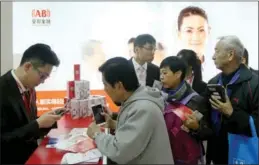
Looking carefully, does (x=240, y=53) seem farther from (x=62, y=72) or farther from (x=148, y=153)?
(x=62, y=72)

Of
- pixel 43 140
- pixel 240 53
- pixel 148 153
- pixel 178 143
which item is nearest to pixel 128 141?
pixel 148 153

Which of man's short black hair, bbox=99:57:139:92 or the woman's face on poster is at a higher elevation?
the woman's face on poster

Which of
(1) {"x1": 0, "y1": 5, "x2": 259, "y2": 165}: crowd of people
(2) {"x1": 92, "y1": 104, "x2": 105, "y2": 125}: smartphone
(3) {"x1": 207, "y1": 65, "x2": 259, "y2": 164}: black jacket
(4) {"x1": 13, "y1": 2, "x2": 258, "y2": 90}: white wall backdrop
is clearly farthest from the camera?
(4) {"x1": 13, "y1": 2, "x2": 258, "y2": 90}: white wall backdrop

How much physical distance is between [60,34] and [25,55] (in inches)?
72.7

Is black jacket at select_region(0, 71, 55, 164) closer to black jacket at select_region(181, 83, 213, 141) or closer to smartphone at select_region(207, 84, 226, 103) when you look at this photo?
black jacket at select_region(181, 83, 213, 141)

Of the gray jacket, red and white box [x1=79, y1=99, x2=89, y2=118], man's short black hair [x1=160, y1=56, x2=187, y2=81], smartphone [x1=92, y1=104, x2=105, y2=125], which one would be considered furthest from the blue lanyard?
red and white box [x1=79, y1=99, x2=89, y2=118]

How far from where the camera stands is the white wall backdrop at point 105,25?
3807mm

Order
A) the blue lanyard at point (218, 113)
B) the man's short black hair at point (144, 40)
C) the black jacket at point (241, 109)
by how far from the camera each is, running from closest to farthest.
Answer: the black jacket at point (241, 109) → the blue lanyard at point (218, 113) → the man's short black hair at point (144, 40)

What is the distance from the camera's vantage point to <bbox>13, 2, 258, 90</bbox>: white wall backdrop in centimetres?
381

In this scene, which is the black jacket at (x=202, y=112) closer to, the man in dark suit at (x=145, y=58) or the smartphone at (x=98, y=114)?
the smartphone at (x=98, y=114)

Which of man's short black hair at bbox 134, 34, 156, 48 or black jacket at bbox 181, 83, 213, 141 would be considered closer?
black jacket at bbox 181, 83, 213, 141

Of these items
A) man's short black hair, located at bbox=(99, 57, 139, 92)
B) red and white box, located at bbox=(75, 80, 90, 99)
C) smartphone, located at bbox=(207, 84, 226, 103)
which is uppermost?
man's short black hair, located at bbox=(99, 57, 139, 92)

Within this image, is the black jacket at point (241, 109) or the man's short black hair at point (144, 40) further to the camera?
the man's short black hair at point (144, 40)

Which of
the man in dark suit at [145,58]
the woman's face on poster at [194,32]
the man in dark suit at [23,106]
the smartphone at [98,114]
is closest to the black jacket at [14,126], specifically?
the man in dark suit at [23,106]
